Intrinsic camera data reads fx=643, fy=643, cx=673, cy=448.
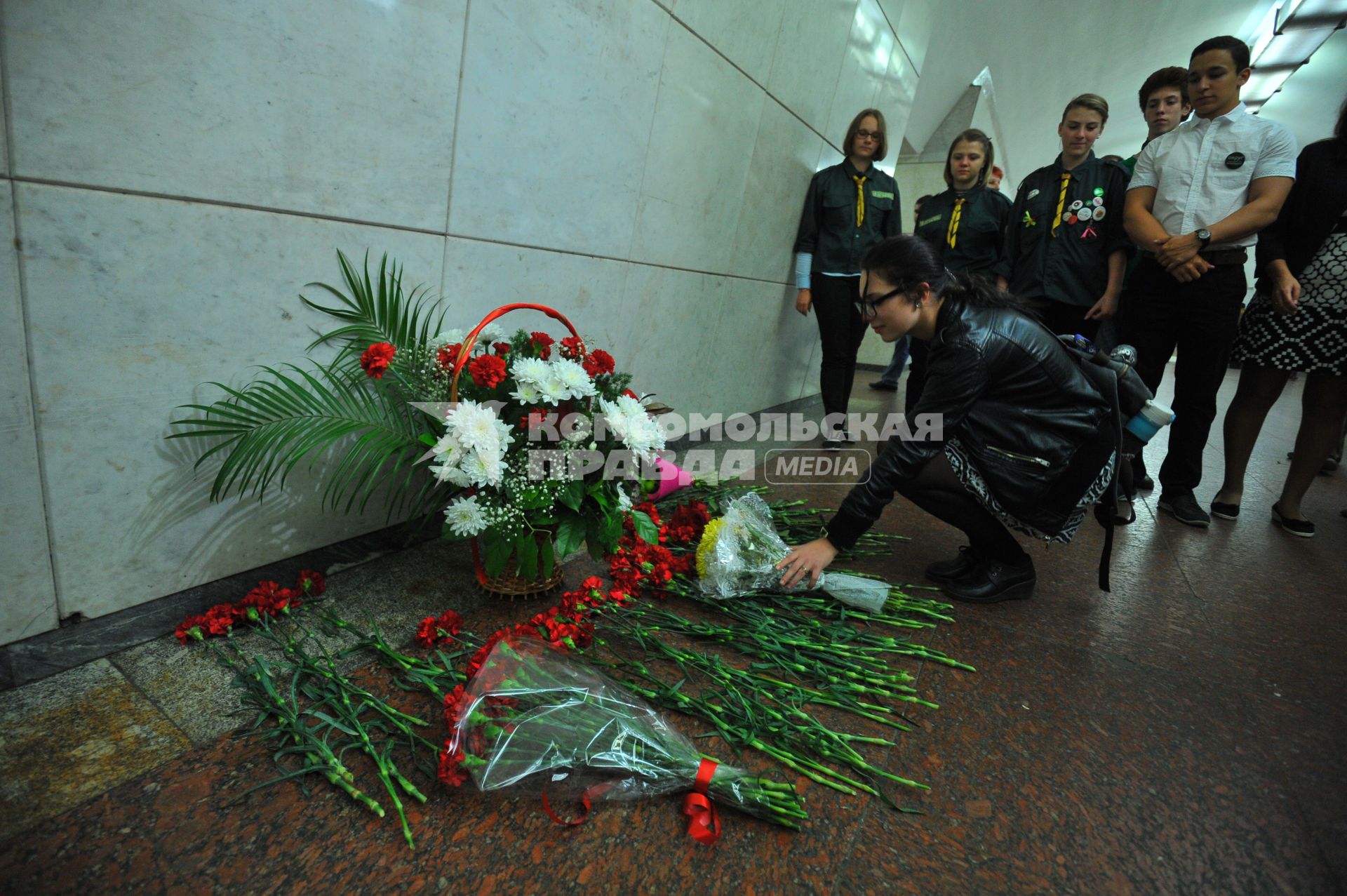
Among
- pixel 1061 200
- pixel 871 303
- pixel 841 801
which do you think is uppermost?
pixel 1061 200

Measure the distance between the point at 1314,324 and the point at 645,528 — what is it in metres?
2.94

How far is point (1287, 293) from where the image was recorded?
259cm

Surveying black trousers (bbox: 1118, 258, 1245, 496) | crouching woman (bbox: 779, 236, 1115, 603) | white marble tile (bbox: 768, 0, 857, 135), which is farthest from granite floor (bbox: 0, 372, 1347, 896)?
white marble tile (bbox: 768, 0, 857, 135)

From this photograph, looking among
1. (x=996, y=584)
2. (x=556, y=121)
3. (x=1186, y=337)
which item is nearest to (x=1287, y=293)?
(x=1186, y=337)

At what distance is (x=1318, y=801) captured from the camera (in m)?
1.27

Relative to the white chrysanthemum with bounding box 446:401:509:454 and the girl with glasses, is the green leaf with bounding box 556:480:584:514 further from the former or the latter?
the girl with glasses

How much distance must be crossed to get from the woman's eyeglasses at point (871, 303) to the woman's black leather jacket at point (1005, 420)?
0.16 m

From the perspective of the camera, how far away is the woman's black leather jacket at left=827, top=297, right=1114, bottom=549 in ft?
5.74

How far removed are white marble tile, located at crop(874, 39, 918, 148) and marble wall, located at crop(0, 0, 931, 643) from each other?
2.77m

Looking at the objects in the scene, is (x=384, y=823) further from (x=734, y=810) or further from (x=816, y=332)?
(x=816, y=332)

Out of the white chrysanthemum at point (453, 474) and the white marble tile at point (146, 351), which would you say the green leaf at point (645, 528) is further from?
the white marble tile at point (146, 351)

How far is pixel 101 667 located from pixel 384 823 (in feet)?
2.54

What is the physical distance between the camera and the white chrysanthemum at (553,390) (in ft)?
4.83

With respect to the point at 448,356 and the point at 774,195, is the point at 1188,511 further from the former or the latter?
the point at 448,356
